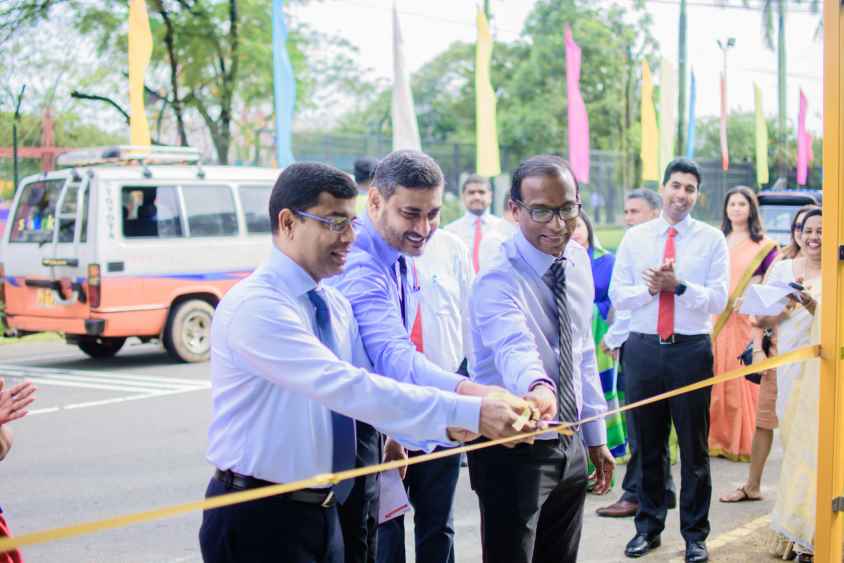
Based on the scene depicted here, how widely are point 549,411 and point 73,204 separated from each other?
922cm

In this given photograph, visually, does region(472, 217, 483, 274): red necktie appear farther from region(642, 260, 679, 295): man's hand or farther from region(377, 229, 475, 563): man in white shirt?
region(642, 260, 679, 295): man's hand

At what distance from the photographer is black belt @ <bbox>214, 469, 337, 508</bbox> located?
2494 millimetres

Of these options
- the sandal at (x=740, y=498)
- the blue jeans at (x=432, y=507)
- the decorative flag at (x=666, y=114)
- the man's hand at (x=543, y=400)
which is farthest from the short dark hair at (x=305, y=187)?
the decorative flag at (x=666, y=114)

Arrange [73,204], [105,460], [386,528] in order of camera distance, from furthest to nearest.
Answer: [73,204]
[105,460]
[386,528]

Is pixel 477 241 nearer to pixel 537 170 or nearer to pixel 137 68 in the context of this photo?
pixel 537 170

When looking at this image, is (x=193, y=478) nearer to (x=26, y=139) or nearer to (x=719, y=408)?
(x=719, y=408)

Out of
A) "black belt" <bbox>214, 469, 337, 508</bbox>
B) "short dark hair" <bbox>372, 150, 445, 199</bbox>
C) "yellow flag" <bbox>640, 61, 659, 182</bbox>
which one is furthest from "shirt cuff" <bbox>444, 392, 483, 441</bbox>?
"yellow flag" <bbox>640, 61, 659, 182</bbox>

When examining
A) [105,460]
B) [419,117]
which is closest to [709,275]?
[105,460]

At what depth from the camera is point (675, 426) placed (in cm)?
498

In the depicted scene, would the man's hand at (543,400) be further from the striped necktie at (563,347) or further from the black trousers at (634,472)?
the black trousers at (634,472)

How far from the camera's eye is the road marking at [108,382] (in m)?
9.31

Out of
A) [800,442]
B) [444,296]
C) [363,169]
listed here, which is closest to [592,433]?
[444,296]

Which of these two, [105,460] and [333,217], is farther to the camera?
[105,460]

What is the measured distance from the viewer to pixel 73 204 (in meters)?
10.8
